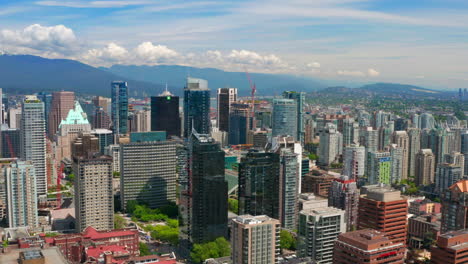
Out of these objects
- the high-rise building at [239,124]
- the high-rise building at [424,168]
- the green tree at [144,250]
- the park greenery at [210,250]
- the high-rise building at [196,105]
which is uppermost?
the high-rise building at [196,105]

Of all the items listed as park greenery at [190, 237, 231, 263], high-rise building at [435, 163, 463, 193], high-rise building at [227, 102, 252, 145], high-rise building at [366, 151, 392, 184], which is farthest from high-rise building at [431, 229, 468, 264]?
high-rise building at [227, 102, 252, 145]

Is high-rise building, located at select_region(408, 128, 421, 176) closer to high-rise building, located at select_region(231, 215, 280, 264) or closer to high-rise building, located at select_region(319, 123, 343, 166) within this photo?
high-rise building, located at select_region(319, 123, 343, 166)

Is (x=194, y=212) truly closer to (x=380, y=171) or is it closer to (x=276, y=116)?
(x=380, y=171)

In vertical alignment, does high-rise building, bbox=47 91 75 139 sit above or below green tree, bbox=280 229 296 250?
above

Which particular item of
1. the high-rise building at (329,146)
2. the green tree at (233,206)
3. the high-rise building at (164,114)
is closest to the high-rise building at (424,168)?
the high-rise building at (329,146)

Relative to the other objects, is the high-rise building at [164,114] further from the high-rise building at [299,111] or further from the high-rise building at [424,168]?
the high-rise building at [424,168]

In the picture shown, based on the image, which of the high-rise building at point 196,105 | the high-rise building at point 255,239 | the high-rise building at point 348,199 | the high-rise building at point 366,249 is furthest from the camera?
the high-rise building at point 196,105

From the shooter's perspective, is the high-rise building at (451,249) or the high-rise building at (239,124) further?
the high-rise building at (239,124)

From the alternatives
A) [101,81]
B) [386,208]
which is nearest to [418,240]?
[386,208]
